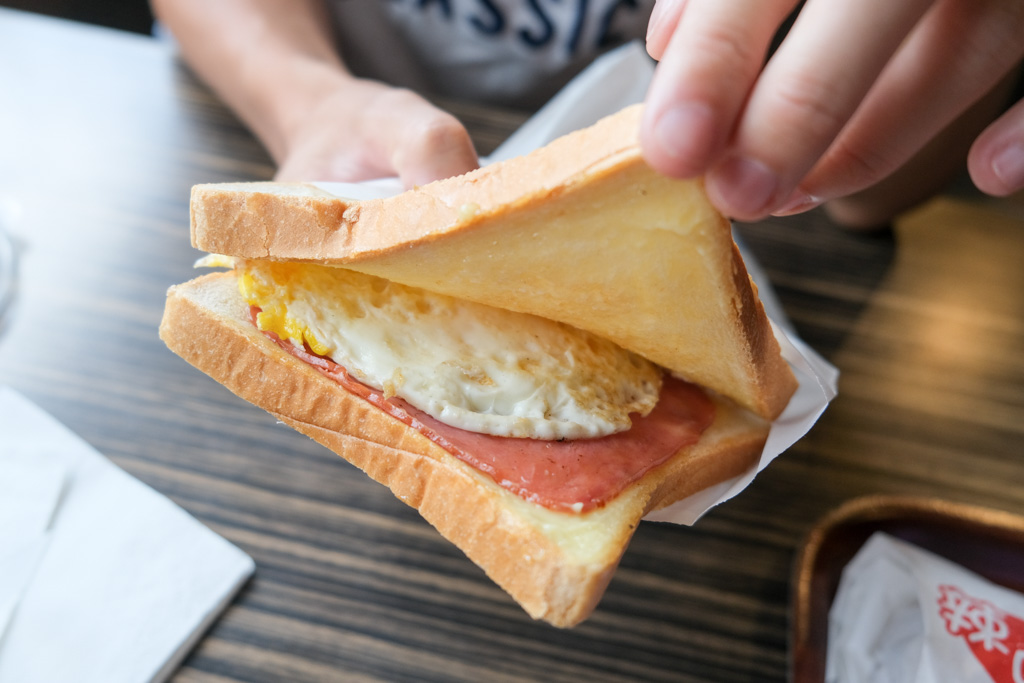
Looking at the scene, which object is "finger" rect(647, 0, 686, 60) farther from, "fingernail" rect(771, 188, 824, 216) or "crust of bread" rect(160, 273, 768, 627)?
"crust of bread" rect(160, 273, 768, 627)

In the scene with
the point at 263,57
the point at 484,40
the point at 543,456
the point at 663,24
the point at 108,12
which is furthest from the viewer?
the point at 108,12

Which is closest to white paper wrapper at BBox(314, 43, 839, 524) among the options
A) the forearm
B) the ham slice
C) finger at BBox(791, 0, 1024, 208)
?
the ham slice

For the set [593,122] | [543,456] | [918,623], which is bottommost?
[918,623]

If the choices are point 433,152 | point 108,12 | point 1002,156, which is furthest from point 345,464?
point 108,12

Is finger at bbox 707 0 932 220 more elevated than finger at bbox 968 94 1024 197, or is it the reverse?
finger at bbox 707 0 932 220

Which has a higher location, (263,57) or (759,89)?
(759,89)

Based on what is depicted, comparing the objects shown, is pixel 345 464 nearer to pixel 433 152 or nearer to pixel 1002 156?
pixel 433 152

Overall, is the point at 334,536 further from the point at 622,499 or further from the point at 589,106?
the point at 589,106
